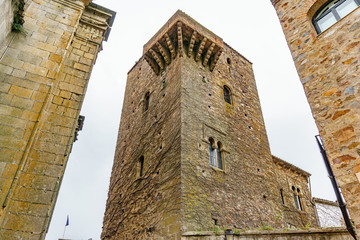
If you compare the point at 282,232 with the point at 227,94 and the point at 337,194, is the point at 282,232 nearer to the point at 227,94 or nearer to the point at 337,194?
the point at 337,194

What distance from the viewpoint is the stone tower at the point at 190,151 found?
7.70 metres

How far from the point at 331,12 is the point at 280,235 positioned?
469 cm

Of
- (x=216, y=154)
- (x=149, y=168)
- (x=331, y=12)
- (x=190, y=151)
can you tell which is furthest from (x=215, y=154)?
(x=331, y=12)

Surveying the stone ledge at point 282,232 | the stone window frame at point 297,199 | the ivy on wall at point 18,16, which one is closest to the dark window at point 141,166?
the stone ledge at point 282,232

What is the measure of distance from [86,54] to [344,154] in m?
4.95

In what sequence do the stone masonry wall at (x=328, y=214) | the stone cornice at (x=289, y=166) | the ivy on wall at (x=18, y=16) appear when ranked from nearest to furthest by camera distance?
the ivy on wall at (x=18, y=16), the stone cornice at (x=289, y=166), the stone masonry wall at (x=328, y=214)

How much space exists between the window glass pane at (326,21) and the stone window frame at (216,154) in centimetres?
531

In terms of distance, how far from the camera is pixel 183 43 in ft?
36.8

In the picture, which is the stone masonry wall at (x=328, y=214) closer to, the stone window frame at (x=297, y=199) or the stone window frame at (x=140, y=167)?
the stone window frame at (x=297, y=199)

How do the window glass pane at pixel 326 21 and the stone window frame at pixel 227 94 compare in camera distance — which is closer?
the window glass pane at pixel 326 21

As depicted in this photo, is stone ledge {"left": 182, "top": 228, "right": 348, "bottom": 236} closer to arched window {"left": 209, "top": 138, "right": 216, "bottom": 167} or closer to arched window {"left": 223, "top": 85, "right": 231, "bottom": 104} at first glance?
arched window {"left": 209, "top": 138, "right": 216, "bottom": 167}

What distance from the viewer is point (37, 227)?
3410 millimetres

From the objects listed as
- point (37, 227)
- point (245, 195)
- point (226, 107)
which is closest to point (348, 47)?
point (37, 227)

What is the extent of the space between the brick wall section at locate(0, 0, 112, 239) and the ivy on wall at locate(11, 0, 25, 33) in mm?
130
